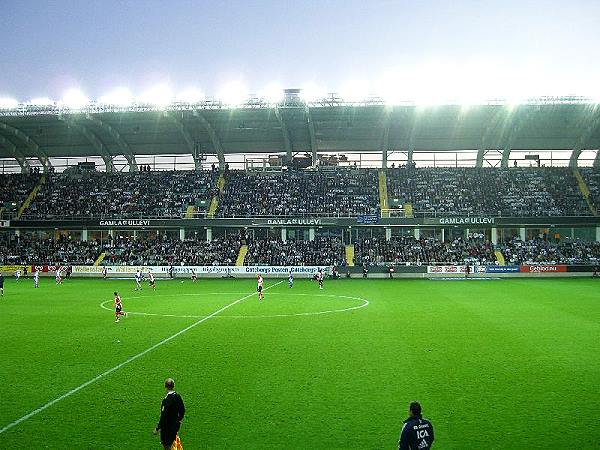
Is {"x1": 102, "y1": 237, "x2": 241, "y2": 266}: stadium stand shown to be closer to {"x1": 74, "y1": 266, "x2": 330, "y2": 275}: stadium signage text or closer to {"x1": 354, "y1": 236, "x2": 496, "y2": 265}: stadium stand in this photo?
{"x1": 74, "y1": 266, "x2": 330, "y2": 275}: stadium signage text

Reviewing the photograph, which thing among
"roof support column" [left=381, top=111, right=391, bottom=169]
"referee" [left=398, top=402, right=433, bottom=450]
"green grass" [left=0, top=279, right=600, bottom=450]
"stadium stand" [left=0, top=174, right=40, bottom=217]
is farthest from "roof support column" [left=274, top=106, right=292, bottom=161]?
"referee" [left=398, top=402, right=433, bottom=450]

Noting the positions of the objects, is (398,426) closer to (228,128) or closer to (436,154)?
(228,128)

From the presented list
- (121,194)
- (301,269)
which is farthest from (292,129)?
(121,194)

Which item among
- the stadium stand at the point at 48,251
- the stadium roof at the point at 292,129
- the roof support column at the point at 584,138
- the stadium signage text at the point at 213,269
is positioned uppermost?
the stadium roof at the point at 292,129

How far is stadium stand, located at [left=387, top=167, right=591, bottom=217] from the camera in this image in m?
57.2

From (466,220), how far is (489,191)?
690 cm

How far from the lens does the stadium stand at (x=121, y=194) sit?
199 ft

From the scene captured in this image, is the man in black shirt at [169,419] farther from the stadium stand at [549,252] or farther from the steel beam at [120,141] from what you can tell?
the steel beam at [120,141]

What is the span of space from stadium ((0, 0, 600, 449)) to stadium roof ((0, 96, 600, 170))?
30cm

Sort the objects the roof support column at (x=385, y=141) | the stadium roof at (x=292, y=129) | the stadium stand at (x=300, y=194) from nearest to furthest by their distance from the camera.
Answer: the stadium roof at (x=292, y=129)
the roof support column at (x=385, y=141)
the stadium stand at (x=300, y=194)

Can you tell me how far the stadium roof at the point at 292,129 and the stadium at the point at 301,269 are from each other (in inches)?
11.9

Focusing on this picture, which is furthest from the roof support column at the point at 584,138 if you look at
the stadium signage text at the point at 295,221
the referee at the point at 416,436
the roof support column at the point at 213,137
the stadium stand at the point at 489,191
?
the referee at the point at 416,436

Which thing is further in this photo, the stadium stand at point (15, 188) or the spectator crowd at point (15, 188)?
the stadium stand at point (15, 188)

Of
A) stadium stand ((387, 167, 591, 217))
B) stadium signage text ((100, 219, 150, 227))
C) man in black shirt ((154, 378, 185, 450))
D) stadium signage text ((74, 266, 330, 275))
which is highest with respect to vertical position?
stadium stand ((387, 167, 591, 217))
